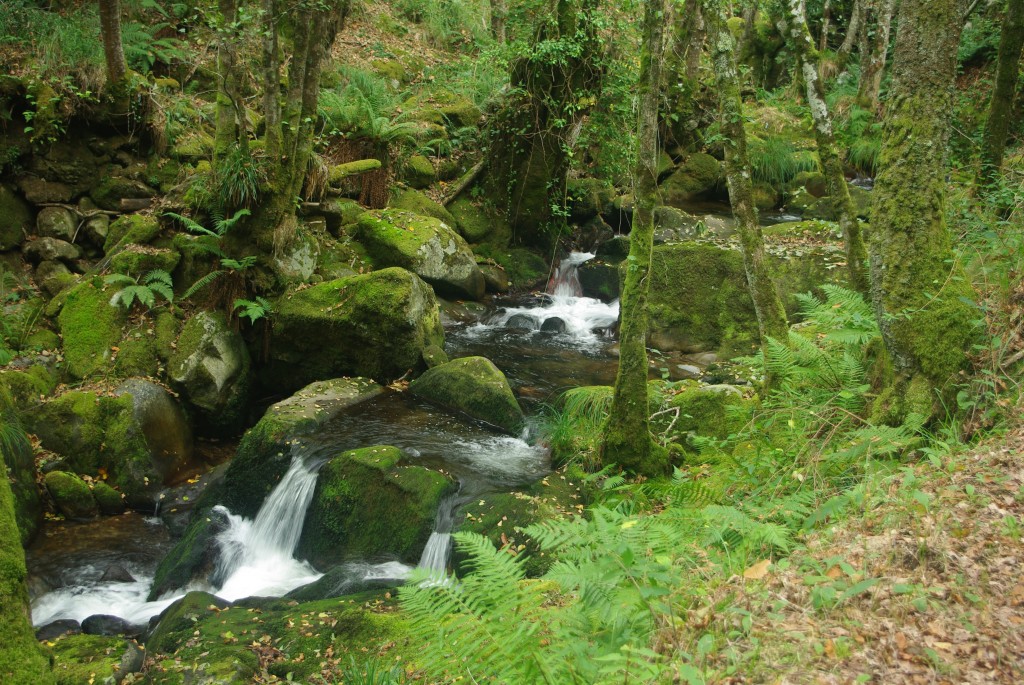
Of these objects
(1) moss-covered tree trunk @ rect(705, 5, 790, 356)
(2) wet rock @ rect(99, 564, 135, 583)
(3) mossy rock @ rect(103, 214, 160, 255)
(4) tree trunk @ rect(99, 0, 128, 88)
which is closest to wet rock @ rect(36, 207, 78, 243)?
(3) mossy rock @ rect(103, 214, 160, 255)

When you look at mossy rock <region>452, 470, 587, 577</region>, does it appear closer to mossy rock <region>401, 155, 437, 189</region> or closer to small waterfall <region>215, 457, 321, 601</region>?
small waterfall <region>215, 457, 321, 601</region>

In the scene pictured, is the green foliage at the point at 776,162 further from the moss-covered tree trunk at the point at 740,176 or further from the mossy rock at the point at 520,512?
the mossy rock at the point at 520,512

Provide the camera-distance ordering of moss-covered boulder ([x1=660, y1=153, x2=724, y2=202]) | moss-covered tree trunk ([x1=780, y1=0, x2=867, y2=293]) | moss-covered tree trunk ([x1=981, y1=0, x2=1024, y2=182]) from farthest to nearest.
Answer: moss-covered boulder ([x1=660, y1=153, x2=724, y2=202])
moss-covered tree trunk ([x1=981, y1=0, x2=1024, y2=182])
moss-covered tree trunk ([x1=780, y1=0, x2=867, y2=293])

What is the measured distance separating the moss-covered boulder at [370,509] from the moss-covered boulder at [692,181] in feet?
38.6

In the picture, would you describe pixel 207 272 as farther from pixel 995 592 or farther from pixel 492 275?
pixel 995 592

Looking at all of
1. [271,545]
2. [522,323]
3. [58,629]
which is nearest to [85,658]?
[58,629]

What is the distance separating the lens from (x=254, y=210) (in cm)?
969

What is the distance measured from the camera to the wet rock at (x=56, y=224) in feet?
34.4

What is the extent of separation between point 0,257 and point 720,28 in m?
10.3

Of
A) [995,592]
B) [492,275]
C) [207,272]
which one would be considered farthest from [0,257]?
[995,592]

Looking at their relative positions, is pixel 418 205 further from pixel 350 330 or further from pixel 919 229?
pixel 919 229

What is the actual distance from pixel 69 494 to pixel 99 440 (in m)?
0.66

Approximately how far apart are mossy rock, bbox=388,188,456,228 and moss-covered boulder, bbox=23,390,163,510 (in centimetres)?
680

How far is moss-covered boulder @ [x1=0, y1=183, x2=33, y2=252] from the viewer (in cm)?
1021
